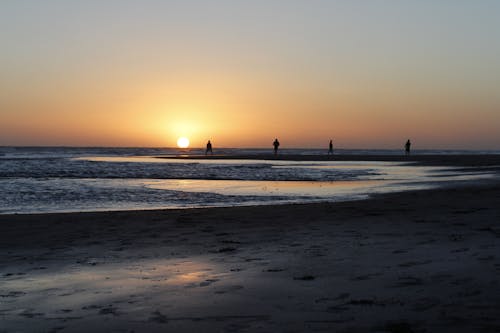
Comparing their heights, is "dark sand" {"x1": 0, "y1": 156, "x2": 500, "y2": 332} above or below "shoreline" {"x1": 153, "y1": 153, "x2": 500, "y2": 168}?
A: below

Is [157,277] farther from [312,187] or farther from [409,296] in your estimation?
[312,187]

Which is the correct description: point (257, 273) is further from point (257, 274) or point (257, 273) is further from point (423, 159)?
point (423, 159)

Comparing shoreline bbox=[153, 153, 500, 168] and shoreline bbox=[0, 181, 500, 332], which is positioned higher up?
shoreline bbox=[153, 153, 500, 168]

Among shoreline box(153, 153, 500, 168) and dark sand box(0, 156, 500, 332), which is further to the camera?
shoreline box(153, 153, 500, 168)

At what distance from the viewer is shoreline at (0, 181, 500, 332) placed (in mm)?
5332

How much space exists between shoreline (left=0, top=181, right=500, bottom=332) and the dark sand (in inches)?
0.8

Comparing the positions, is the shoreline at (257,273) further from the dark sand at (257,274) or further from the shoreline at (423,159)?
the shoreline at (423,159)

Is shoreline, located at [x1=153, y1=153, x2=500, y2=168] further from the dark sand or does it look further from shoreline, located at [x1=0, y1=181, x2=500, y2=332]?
shoreline, located at [x1=0, y1=181, x2=500, y2=332]

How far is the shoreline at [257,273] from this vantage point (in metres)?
5.33

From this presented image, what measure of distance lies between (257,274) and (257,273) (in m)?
0.06

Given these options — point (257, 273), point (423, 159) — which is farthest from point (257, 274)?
point (423, 159)

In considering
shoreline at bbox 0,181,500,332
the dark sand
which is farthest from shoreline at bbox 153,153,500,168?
shoreline at bbox 0,181,500,332

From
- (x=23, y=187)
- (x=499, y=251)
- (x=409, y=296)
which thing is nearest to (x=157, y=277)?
(x=409, y=296)

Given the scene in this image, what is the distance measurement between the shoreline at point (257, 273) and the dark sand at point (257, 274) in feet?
0.06
